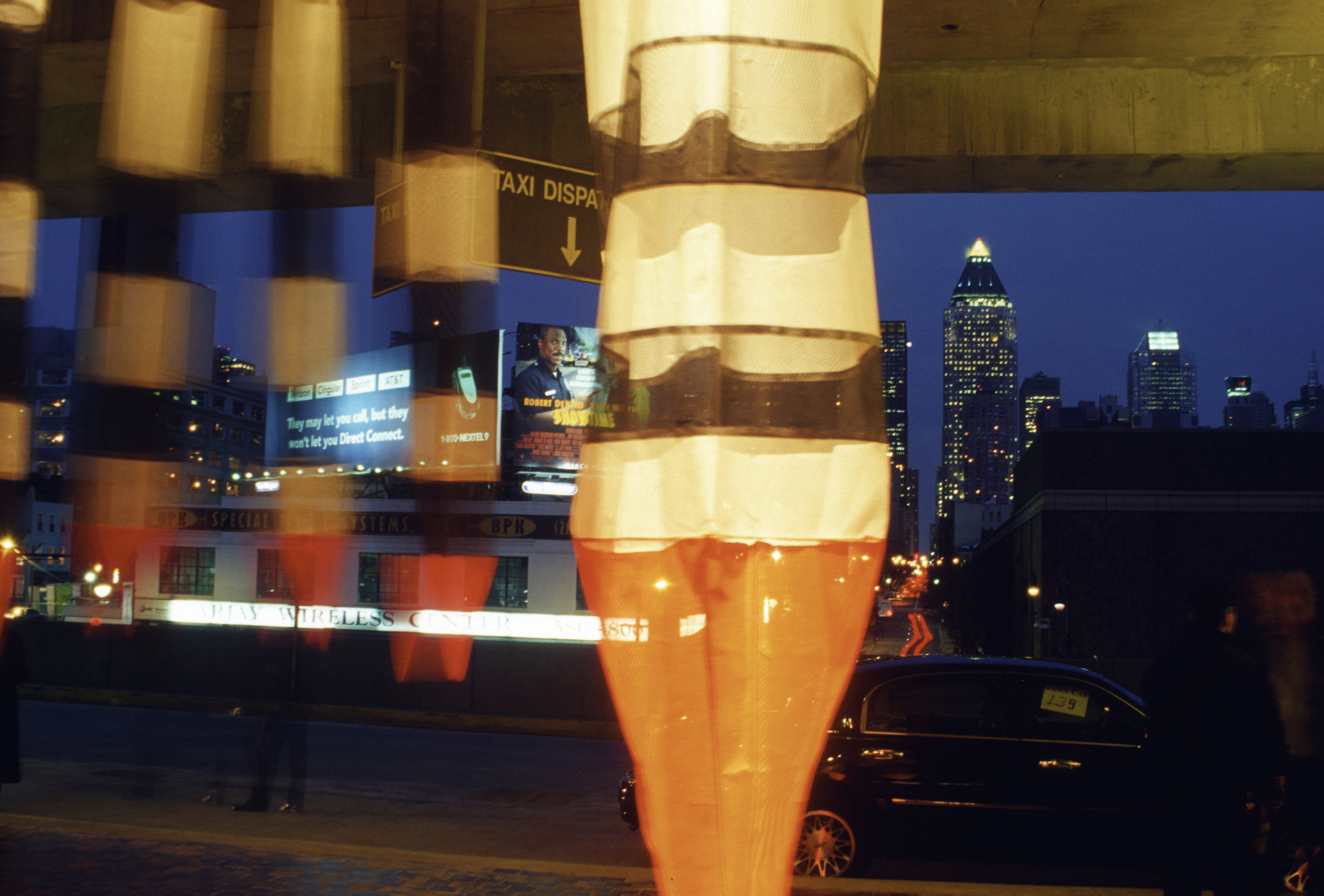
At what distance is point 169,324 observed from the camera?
583 inches

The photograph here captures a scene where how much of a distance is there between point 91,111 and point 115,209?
3.90ft

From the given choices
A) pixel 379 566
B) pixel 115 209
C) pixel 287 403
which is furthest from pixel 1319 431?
pixel 115 209

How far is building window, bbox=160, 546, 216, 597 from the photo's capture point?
31719mm

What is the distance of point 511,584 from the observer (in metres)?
29.5

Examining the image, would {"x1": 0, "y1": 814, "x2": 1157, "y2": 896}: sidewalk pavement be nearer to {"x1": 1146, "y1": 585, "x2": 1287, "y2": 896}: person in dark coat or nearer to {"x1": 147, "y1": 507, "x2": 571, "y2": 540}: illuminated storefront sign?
{"x1": 1146, "y1": 585, "x2": 1287, "y2": 896}: person in dark coat

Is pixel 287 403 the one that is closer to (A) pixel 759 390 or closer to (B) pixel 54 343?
(A) pixel 759 390

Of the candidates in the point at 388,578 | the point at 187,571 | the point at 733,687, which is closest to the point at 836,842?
the point at 733,687

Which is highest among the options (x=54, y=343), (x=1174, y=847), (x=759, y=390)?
(x=54, y=343)

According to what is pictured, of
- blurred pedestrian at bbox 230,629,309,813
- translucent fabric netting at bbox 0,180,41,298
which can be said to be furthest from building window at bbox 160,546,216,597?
blurred pedestrian at bbox 230,629,309,813

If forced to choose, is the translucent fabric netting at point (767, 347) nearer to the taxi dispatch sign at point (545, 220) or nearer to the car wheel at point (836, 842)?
the taxi dispatch sign at point (545, 220)

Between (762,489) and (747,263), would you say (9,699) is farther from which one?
(747,263)

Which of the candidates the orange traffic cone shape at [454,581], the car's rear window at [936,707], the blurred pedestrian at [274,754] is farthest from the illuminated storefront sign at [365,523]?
the car's rear window at [936,707]

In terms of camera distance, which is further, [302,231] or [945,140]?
[302,231]

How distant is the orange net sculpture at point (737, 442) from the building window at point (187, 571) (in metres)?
31.4
